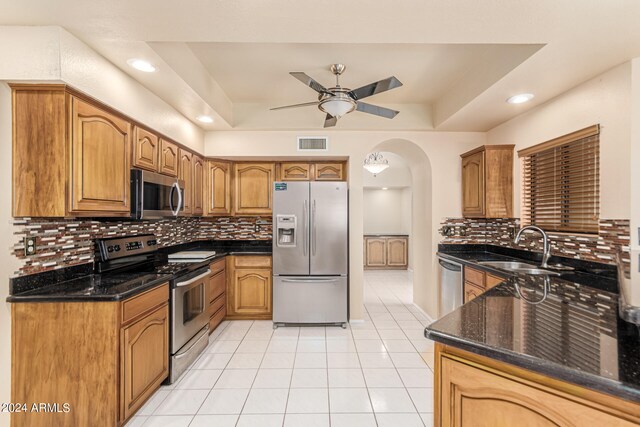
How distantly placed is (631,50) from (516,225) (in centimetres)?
174

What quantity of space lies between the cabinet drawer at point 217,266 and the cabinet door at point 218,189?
0.62 m

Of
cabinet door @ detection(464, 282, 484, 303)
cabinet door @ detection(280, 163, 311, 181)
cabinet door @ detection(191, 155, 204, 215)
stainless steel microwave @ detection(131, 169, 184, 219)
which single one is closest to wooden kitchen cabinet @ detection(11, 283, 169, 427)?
stainless steel microwave @ detection(131, 169, 184, 219)

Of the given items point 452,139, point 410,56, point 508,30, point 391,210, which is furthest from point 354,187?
point 391,210

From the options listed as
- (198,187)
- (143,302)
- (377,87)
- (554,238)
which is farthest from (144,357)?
(554,238)

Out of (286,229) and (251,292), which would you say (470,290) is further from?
(251,292)

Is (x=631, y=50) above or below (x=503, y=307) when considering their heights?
above

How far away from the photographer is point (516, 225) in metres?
3.19

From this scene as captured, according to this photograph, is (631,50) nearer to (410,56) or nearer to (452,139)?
(410,56)

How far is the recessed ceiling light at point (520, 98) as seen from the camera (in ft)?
8.40

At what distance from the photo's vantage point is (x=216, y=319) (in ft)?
11.1

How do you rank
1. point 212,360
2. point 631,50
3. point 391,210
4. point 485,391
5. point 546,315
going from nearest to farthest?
point 485,391
point 546,315
point 631,50
point 212,360
point 391,210

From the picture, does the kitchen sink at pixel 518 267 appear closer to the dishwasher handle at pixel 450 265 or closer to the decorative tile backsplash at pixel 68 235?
the dishwasher handle at pixel 450 265

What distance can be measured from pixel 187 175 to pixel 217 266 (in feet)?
3.47

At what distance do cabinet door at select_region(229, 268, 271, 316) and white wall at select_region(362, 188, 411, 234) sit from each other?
445cm
